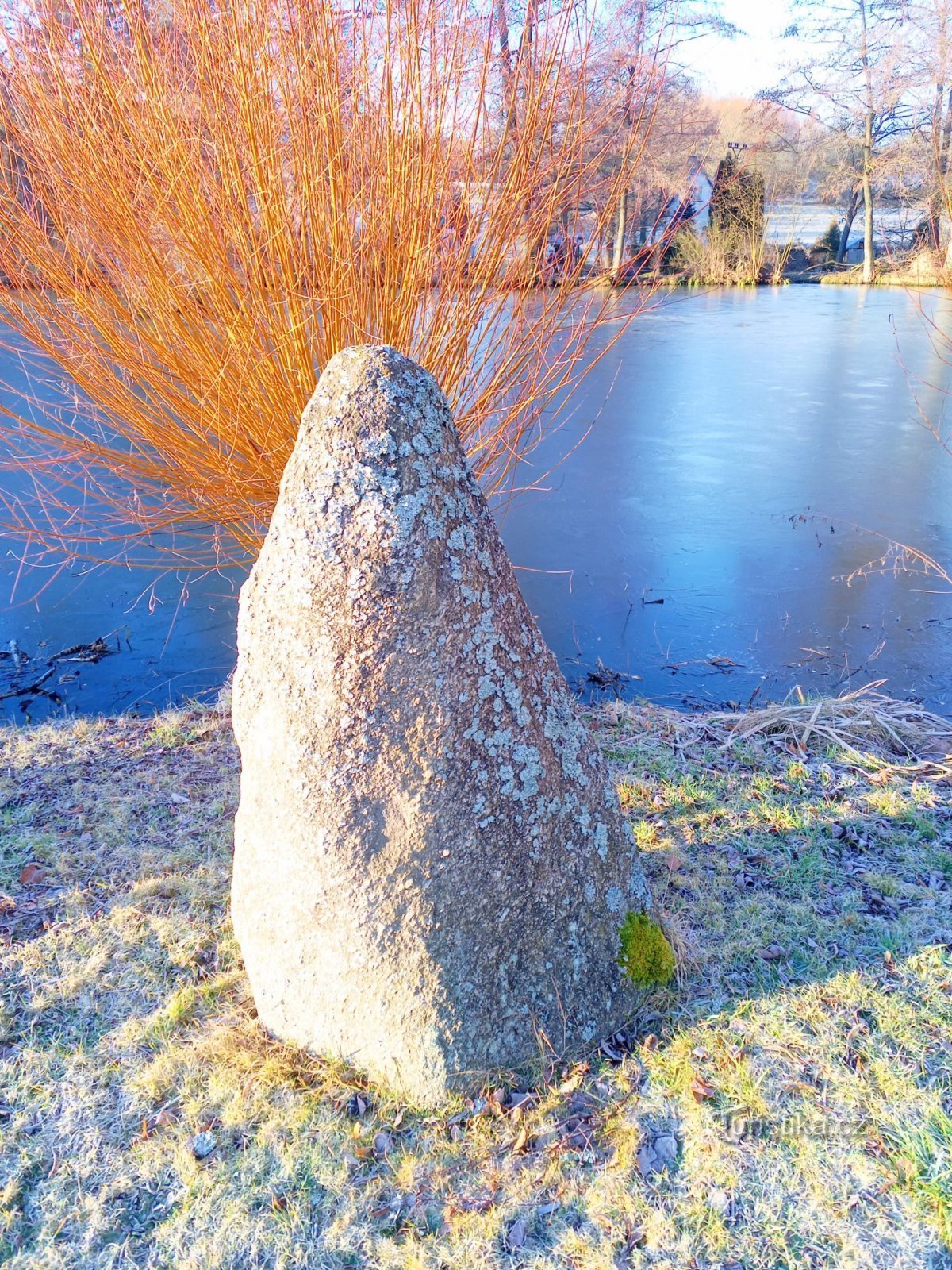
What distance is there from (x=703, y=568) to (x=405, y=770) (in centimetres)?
511

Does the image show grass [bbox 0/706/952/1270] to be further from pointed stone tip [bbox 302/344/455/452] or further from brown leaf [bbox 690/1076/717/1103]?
pointed stone tip [bbox 302/344/455/452]

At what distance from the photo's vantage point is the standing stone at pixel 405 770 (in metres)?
1.84

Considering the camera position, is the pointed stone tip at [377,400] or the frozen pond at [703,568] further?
the frozen pond at [703,568]

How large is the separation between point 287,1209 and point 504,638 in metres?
1.33

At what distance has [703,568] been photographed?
257 inches

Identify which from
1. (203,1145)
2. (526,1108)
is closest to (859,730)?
(526,1108)

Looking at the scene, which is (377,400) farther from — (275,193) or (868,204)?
(868,204)

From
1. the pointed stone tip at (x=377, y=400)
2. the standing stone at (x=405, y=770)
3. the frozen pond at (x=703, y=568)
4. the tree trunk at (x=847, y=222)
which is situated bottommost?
the frozen pond at (x=703, y=568)

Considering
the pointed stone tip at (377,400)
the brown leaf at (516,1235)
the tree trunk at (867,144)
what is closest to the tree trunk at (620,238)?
the pointed stone tip at (377,400)

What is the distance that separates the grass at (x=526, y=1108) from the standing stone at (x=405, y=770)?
0.60 ft

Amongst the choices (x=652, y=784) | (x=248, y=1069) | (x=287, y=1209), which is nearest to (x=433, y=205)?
(x=652, y=784)

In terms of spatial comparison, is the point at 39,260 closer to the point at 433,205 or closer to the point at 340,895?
the point at 433,205

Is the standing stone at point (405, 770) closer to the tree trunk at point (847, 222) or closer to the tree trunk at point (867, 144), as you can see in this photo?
the tree trunk at point (867, 144)

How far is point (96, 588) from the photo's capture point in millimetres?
6414
